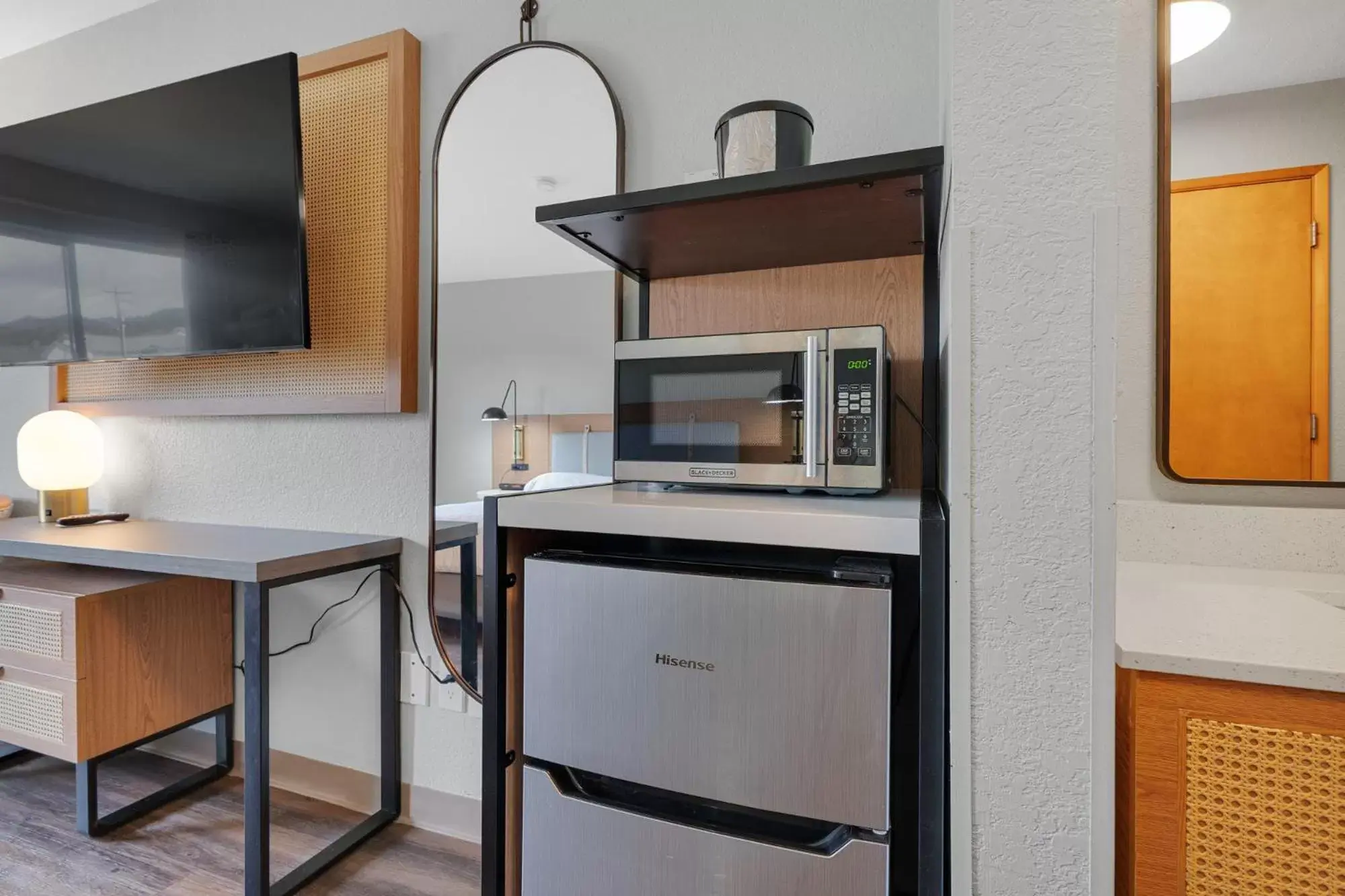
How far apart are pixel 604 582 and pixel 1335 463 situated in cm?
132

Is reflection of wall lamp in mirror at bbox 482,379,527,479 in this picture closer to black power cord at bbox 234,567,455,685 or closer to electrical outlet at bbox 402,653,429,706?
black power cord at bbox 234,567,455,685

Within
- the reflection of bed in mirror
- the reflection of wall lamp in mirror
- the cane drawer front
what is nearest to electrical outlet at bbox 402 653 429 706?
the reflection of bed in mirror

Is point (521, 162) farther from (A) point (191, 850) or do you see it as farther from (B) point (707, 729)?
(A) point (191, 850)

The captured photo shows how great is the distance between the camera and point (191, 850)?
174 centimetres

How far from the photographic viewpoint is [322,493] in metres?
2.02

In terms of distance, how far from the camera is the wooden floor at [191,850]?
1.60 metres

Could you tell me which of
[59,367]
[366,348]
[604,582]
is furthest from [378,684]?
[59,367]

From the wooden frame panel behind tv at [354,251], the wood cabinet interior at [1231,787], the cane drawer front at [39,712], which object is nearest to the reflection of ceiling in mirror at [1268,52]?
the wood cabinet interior at [1231,787]

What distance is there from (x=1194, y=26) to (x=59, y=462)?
322 cm

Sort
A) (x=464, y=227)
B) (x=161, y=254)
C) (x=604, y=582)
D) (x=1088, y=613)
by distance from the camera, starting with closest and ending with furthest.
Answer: (x=1088, y=613)
(x=604, y=582)
(x=464, y=227)
(x=161, y=254)

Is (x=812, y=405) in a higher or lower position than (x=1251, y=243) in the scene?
lower

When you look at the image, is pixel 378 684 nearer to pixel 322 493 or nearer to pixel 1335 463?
pixel 322 493

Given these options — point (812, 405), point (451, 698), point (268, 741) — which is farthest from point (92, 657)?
point (812, 405)

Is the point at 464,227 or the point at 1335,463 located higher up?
the point at 464,227
